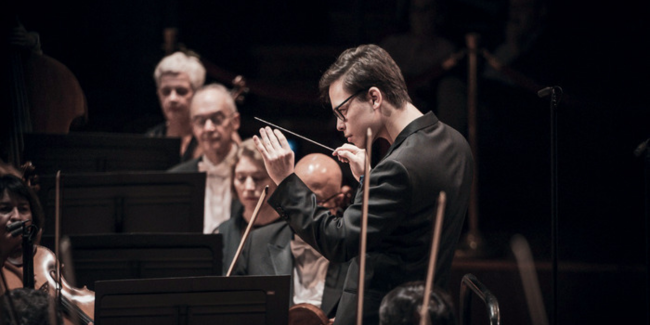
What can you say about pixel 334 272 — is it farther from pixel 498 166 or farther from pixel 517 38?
pixel 517 38

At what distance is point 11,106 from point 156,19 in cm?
256

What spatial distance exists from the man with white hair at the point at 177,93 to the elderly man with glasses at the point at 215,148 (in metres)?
0.37

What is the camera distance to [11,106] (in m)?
3.04

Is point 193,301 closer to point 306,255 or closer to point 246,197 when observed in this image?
point 306,255

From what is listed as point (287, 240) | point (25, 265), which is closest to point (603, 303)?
point (287, 240)

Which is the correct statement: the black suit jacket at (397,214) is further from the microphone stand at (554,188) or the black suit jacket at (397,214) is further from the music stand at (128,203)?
the music stand at (128,203)

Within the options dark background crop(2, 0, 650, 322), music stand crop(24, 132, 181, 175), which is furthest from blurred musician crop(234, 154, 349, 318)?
dark background crop(2, 0, 650, 322)

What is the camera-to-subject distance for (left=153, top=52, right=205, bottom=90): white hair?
4449 mm

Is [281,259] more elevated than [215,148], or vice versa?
[215,148]

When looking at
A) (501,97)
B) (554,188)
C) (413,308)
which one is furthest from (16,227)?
(501,97)

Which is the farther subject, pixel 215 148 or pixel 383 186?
pixel 215 148

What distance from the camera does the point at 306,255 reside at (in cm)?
313

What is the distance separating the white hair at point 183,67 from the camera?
175 inches

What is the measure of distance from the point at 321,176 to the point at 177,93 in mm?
1691
